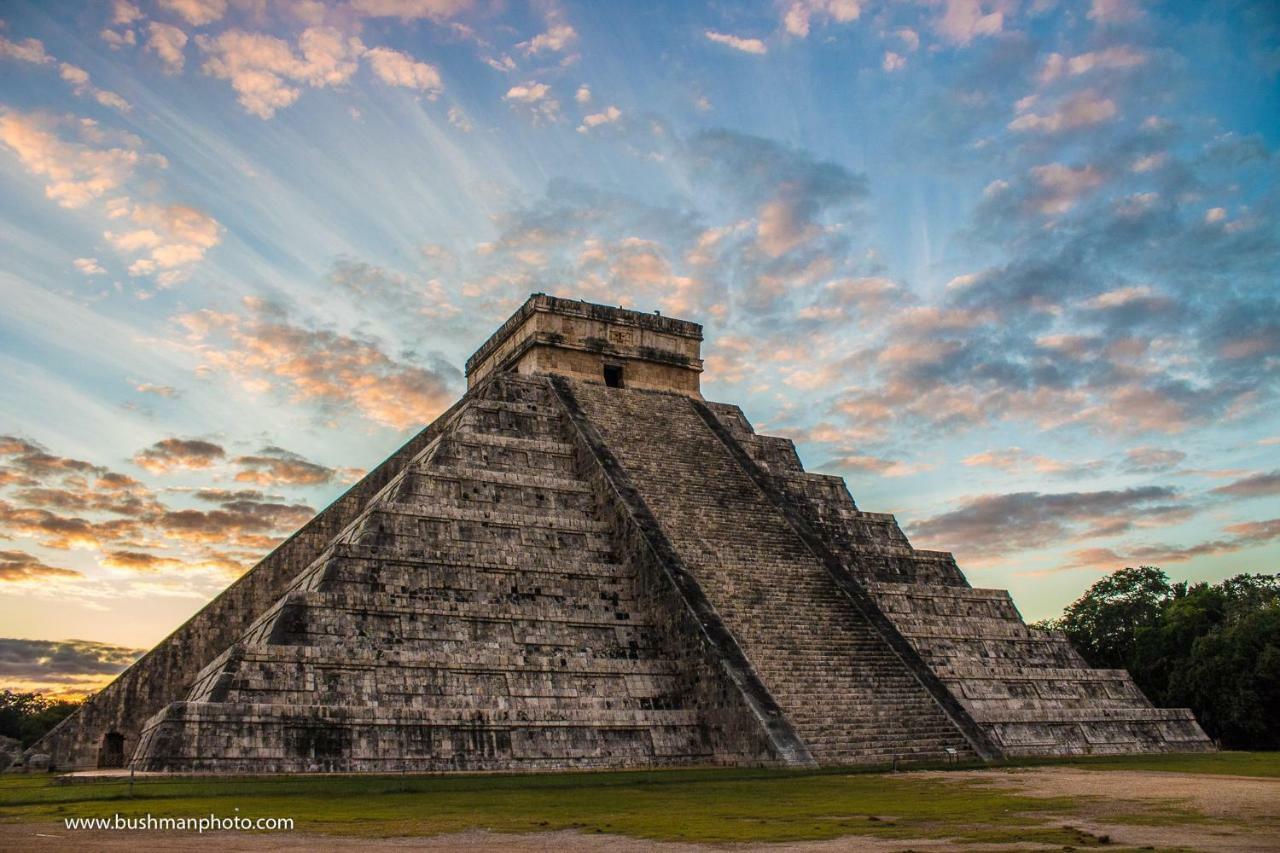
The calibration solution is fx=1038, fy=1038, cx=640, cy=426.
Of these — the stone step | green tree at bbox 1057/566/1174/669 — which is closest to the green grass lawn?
the stone step

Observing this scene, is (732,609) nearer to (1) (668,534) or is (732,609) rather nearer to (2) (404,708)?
(1) (668,534)

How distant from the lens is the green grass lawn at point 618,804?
8.14 meters

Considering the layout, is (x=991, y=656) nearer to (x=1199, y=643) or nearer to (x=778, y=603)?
(x=778, y=603)

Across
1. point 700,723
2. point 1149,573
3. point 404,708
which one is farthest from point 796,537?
point 1149,573

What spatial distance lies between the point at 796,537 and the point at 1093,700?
683cm

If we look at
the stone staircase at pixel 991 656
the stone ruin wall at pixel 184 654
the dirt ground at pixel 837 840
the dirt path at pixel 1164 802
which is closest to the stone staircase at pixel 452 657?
the stone ruin wall at pixel 184 654

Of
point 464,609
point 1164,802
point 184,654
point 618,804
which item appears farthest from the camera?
point 184,654

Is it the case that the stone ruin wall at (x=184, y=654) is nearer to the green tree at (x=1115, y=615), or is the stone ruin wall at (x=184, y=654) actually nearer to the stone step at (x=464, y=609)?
the stone step at (x=464, y=609)

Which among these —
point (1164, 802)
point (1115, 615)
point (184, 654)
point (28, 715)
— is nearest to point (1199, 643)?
point (1115, 615)

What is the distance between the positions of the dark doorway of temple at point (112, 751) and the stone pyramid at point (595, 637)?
44mm

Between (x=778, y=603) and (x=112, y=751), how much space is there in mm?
12955

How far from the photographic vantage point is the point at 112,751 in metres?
19.7

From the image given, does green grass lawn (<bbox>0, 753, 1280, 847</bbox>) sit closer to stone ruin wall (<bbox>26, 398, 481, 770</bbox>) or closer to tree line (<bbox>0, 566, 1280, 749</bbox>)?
stone ruin wall (<bbox>26, 398, 481, 770</bbox>)

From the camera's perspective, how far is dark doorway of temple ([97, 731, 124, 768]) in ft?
64.2
